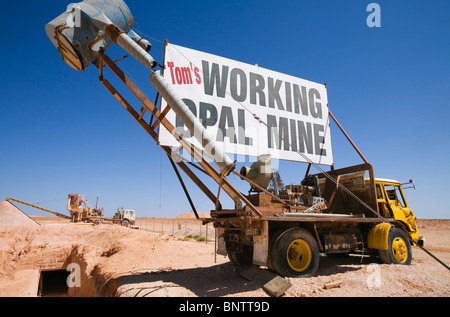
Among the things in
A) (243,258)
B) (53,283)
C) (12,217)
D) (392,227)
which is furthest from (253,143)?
(12,217)

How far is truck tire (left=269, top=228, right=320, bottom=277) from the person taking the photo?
5.98 m

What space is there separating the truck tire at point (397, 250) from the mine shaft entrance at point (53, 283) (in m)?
19.9

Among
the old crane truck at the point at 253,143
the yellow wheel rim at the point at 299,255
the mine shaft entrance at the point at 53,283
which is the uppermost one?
the old crane truck at the point at 253,143

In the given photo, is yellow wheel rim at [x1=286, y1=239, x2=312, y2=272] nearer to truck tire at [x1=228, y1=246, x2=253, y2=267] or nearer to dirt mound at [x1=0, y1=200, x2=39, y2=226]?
truck tire at [x1=228, y1=246, x2=253, y2=267]

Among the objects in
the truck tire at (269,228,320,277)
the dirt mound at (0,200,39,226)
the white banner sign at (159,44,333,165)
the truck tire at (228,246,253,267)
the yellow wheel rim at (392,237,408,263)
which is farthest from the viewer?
the dirt mound at (0,200,39,226)

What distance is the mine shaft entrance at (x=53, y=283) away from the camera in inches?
736

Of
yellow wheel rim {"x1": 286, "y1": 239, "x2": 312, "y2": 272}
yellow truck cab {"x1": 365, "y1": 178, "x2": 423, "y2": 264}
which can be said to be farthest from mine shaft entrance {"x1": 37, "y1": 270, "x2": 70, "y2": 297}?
yellow truck cab {"x1": 365, "y1": 178, "x2": 423, "y2": 264}

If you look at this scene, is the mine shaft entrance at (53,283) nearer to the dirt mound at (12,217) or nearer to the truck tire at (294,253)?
the dirt mound at (12,217)

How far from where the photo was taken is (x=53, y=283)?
1981 centimetres

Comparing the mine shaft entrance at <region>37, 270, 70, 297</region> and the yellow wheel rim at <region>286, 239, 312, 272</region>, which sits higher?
the yellow wheel rim at <region>286, 239, 312, 272</region>

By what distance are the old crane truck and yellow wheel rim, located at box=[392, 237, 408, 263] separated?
0.11ft

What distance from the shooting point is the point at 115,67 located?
23.8ft

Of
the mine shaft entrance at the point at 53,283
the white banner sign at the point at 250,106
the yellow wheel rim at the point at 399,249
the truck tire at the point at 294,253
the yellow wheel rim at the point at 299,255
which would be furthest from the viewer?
the mine shaft entrance at the point at 53,283

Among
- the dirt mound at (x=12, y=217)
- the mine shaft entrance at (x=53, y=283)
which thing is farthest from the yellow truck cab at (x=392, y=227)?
the dirt mound at (x=12, y=217)
